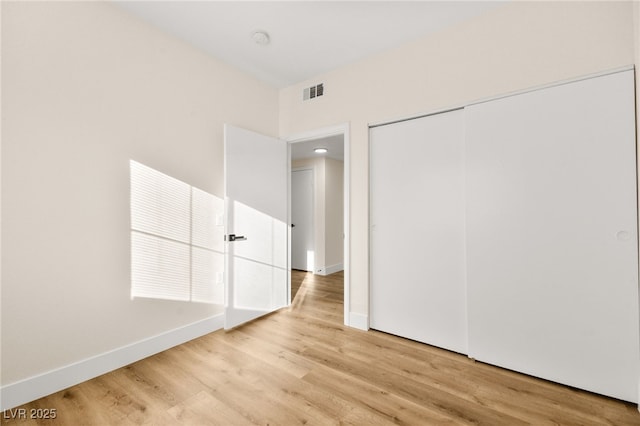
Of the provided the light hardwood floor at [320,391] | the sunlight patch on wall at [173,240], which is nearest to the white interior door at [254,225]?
the sunlight patch on wall at [173,240]

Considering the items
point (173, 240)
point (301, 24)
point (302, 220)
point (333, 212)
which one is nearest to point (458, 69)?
point (301, 24)

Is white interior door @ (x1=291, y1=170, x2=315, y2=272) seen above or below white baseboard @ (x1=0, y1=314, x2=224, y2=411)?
above

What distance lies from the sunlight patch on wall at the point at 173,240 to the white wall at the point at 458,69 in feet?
4.51

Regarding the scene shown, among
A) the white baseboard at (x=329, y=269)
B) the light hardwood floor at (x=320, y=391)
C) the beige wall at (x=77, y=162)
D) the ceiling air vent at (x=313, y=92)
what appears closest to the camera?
the light hardwood floor at (x=320, y=391)

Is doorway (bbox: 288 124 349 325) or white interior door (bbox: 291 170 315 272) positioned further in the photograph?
white interior door (bbox: 291 170 315 272)

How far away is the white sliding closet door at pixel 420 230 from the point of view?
2332 mm

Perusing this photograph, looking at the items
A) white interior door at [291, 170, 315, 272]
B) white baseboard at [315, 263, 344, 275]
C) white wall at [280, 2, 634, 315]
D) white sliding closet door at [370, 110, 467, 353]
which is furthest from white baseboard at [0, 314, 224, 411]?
white interior door at [291, 170, 315, 272]

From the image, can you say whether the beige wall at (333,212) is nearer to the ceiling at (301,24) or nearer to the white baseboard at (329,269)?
the white baseboard at (329,269)

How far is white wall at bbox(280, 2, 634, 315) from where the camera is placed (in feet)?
5.90

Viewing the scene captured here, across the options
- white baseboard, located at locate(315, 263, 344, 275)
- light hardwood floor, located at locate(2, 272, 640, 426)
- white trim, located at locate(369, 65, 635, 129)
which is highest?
white trim, located at locate(369, 65, 635, 129)

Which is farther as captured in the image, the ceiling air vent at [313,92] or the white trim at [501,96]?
the ceiling air vent at [313,92]

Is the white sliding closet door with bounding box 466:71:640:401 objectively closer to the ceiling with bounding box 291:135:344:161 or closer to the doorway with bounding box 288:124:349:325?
the ceiling with bounding box 291:135:344:161

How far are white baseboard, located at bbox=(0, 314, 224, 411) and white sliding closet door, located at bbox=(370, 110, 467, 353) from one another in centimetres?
180

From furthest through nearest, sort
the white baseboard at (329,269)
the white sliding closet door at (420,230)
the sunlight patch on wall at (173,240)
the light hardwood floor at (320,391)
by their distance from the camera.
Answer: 1. the white baseboard at (329,269)
2. the white sliding closet door at (420,230)
3. the sunlight patch on wall at (173,240)
4. the light hardwood floor at (320,391)
